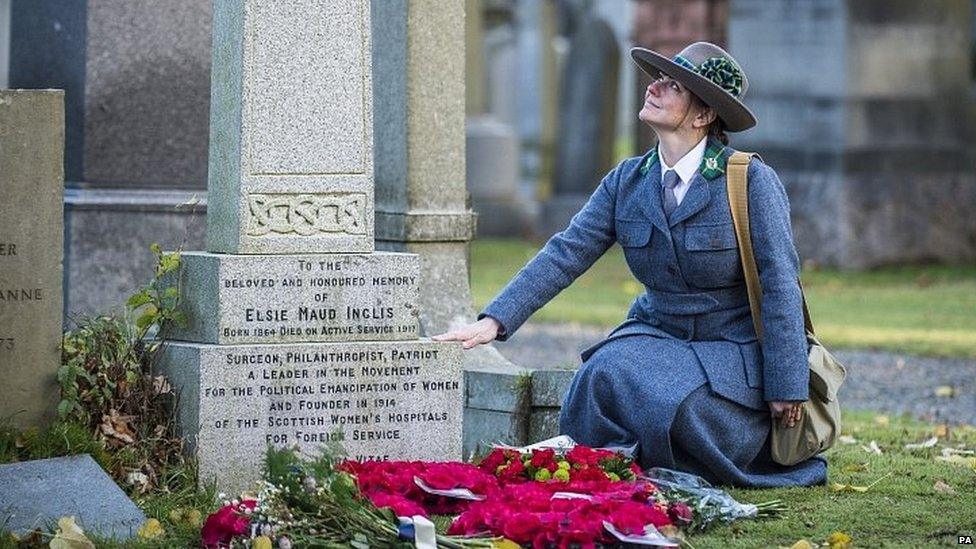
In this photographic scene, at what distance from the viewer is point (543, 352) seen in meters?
12.8

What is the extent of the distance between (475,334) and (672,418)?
732 mm

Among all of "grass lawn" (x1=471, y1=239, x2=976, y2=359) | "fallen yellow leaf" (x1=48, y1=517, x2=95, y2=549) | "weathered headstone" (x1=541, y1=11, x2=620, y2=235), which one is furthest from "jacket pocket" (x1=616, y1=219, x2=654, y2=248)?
"weathered headstone" (x1=541, y1=11, x2=620, y2=235)

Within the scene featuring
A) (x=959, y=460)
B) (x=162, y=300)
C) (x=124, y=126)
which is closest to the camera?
(x=162, y=300)

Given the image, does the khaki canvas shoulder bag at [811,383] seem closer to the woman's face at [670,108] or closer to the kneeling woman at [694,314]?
the kneeling woman at [694,314]

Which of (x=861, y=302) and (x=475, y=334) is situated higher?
(x=475, y=334)

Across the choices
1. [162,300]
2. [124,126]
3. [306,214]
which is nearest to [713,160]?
[306,214]

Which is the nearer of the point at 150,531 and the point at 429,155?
the point at 150,531

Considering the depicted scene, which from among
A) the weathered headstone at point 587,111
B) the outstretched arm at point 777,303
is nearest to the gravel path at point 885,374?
the outstretched arm at point 777,303

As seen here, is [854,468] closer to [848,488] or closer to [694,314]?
[848,488]

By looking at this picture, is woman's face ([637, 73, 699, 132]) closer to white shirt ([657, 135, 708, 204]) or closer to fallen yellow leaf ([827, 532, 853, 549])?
white shirt ([657, 135, 708, 204])

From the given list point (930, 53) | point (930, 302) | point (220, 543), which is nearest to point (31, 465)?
point (220, 543)

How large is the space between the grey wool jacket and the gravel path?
3.13 m

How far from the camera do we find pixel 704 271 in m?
6.75

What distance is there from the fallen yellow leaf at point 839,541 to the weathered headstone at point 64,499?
2039mm
